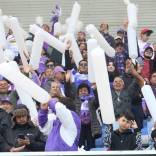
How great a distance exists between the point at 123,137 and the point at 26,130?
1051 mm

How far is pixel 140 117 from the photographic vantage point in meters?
8.45

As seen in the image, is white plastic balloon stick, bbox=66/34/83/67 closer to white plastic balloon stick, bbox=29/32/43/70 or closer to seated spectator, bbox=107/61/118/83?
seated spectator, bbox=107/61/118/83

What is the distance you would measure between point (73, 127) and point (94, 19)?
1006 centimetres

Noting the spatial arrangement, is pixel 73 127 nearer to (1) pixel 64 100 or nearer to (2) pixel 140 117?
(1) pixel 64 100

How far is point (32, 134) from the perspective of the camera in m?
6.68

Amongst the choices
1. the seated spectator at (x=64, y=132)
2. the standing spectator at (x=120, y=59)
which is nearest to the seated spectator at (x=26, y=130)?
the seated spectator at (x=64, y=132)

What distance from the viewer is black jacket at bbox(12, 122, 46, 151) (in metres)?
6.54

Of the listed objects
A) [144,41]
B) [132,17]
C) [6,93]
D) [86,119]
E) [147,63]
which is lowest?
[86,119]

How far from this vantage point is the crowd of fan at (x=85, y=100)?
662 centimetres

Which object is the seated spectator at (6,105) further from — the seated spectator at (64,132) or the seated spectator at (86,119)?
the seated spectator at (64,132)

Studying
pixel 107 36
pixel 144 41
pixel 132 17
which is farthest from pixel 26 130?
pixel 144 41

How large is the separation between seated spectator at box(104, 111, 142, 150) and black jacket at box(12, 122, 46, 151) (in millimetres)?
703

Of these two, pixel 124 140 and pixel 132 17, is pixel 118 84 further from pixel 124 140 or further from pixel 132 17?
pixel 132 17

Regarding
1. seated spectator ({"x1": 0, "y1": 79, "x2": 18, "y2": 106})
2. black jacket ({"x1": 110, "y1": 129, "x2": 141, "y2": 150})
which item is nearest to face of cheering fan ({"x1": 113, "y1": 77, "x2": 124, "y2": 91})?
seated spectator ({"x1": 0, "y1": 79, "x2": 18, "y2": 106})
